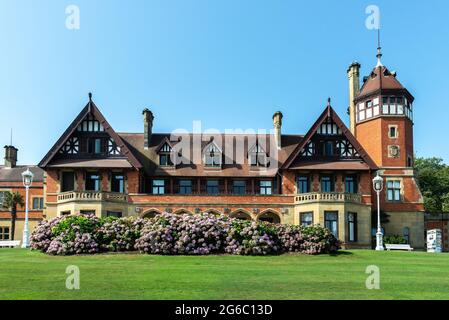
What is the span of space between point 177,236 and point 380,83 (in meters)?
27.4

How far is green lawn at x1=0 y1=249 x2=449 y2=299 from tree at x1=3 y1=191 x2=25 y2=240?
31841 mm

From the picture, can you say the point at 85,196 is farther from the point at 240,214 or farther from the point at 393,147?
the point at 393,147

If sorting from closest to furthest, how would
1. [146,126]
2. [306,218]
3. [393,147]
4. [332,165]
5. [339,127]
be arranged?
[306,218] < [332,165] < [339,127] < [146,126] < [393,147]

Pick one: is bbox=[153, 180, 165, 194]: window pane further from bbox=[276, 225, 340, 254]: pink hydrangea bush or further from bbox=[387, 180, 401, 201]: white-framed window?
bbox=[276, 225, 340, 254]: pink hydrangea bush

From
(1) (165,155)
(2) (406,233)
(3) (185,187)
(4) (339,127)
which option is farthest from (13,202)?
(2) (406,233)

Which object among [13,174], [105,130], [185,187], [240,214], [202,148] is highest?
[105,130]

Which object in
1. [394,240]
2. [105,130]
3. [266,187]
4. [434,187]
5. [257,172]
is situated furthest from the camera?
[434,187]

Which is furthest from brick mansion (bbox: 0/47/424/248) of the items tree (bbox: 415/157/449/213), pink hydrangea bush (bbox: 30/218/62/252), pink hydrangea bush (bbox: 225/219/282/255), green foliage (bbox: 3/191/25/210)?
tree (bbox: 415/157/449/213)

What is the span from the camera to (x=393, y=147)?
4372cm

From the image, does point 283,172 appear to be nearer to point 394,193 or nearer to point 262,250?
point 394,193

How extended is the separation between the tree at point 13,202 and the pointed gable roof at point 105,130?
1676cm

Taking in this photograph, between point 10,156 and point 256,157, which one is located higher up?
point 10,156

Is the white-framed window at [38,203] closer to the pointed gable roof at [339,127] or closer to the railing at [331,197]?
the pointed gable roof at [339,127]

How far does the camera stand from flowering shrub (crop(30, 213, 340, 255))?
76.5 feet
